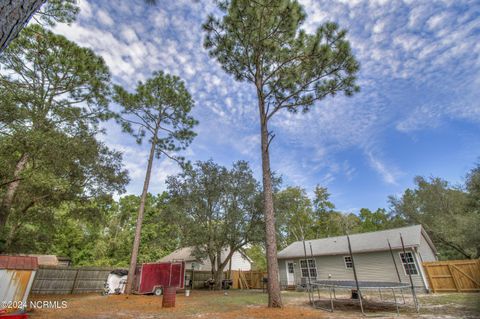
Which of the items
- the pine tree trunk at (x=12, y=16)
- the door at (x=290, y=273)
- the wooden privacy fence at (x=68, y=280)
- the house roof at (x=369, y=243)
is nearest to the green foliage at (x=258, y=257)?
the door at (x=290, y=273)

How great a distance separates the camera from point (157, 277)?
14.2 metres

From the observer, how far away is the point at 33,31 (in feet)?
32.4

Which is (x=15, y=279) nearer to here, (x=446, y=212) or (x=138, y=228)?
(x=138, y=228)

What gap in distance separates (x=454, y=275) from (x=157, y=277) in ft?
56.8

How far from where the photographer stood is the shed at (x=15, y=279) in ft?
18.1

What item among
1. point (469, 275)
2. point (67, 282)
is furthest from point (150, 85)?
point (469, 275)

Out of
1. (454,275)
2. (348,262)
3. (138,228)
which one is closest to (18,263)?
(138,228)

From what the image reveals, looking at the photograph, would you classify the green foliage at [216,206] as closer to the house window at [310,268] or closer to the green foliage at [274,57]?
the house window at [310,268]

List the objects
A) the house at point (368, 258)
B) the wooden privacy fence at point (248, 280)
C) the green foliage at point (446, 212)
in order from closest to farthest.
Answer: the house at point (368, 258), the green foliage at point (446, 212), the wooden privacy fence at point (248, 280)

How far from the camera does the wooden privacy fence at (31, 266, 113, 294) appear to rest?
12.5 m

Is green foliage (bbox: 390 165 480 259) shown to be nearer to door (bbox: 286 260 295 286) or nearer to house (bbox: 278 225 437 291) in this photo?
house (bbox: 278 225 437 291)

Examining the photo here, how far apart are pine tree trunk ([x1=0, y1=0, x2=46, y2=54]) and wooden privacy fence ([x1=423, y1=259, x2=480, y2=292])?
18978 mm

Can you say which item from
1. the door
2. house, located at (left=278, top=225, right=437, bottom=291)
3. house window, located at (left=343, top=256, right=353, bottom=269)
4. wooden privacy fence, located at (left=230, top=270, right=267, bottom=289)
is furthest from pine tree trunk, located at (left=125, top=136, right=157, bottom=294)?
house window, located at (left=343, top=256, right=353, bottom=269)

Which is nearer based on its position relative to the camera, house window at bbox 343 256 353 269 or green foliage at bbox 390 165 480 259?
house window at bbox 343 256 353 269
